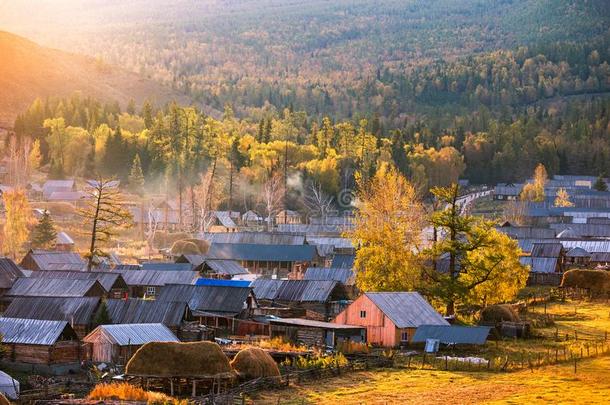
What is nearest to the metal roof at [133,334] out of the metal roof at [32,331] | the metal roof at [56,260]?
the metal roof at [32,331]

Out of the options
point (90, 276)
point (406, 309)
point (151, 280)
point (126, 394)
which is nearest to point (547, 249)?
point (151, 280)

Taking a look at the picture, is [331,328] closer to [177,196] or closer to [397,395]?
[397,395]

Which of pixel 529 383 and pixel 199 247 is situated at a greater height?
pixel 199 247

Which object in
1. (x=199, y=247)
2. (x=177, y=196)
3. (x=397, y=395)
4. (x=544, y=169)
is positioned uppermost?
(x=544, y=169)

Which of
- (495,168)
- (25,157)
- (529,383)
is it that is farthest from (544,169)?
(529,383)

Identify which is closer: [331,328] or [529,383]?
[529,383]

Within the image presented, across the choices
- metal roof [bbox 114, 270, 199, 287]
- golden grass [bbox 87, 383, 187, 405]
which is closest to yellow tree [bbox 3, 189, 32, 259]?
metal roof [bbox 114, 270, 199, 287]

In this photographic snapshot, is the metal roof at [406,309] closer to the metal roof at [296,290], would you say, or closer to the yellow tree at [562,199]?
the metal roof at [296,290]

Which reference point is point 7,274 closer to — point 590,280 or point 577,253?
point 590,280
